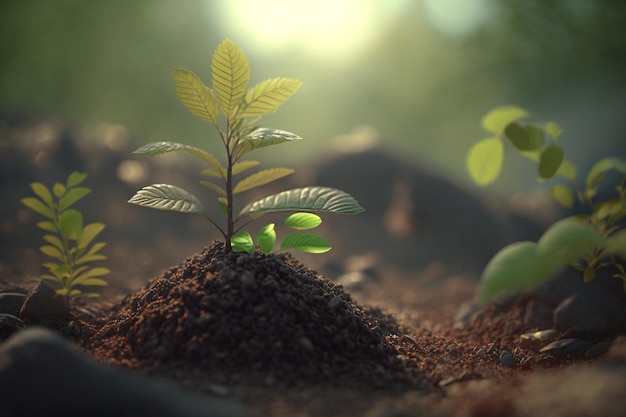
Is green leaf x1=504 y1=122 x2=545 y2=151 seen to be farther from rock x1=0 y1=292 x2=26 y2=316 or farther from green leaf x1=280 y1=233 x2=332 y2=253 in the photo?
rock x1=0 y1=292 x2=26 y2=316

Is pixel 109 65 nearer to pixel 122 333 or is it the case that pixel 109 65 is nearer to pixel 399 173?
pixel 399 173

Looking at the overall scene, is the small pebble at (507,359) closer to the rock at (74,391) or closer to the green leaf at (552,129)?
the green leaf at (552,129)

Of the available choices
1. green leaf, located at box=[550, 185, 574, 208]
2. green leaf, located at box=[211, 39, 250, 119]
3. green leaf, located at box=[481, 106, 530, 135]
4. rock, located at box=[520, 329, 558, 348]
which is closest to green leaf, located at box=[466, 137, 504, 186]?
green leaf, located at box=[481, 106, 530, 135]

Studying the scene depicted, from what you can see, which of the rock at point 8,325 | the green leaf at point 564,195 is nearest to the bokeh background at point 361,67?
the green leaf at point 564,195

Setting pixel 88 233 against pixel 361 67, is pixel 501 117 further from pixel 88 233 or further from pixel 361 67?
pixel 361 67

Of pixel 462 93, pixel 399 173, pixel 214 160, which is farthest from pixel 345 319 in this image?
pixel 462 93
